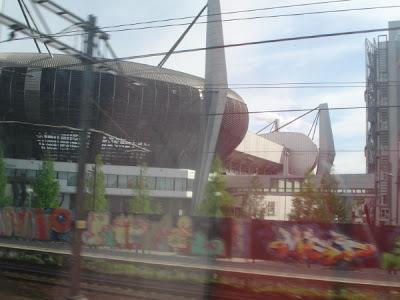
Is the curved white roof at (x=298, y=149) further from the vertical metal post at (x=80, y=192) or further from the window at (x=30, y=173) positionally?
the vertical metal post at (x=80, y=192)

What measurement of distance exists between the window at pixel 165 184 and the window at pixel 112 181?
536 cm

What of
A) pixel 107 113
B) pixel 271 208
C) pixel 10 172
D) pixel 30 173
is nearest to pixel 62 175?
pixel 30 173

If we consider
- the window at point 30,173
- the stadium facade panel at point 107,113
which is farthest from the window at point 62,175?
the stadium facade panel at point 107,113

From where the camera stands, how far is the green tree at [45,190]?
5269 cm

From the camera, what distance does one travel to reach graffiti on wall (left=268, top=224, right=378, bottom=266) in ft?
79.1

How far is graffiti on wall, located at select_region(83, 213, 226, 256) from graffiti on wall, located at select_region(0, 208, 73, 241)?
11.4ft

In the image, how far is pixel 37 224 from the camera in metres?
33.7

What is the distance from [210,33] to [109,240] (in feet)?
114

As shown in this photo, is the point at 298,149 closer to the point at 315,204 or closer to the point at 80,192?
the point at 315,204

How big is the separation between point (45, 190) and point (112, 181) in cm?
1481

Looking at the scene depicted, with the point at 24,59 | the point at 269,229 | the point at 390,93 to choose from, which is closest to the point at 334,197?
the point at 390,93

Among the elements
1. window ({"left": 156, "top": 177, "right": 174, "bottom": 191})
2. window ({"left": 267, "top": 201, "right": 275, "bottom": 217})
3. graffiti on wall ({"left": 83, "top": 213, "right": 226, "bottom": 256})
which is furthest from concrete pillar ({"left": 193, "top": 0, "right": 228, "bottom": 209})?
graffiti on wall ({"left": 83, "top": 213, "right": 226, "bottom": 256})

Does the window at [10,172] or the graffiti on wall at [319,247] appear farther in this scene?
the window at [10,172]

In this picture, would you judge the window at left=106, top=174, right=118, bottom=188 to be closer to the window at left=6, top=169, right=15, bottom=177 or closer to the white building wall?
the white building wall
